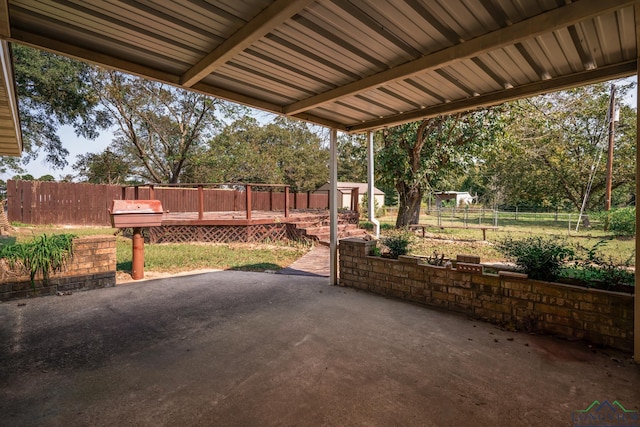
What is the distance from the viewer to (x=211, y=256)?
7.20 metres

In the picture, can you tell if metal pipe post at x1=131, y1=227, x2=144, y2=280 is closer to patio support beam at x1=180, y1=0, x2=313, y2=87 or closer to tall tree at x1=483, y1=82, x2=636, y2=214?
patio support beam at x1=180, y1=0, x2=313, y2=87

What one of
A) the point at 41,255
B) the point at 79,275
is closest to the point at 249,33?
the point at 41,255

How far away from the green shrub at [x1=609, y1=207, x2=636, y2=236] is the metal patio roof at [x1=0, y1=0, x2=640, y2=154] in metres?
10.5

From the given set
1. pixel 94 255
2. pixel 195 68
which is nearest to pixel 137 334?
pixel 94 255

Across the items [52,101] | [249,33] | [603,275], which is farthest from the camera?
[52,101]

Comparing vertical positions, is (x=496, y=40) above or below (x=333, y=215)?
above

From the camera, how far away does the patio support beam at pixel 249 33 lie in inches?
74.0

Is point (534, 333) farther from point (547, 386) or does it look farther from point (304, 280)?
point (304, 280)

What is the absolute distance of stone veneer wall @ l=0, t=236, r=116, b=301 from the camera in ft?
13.1

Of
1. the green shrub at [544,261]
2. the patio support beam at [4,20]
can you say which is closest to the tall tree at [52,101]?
the patio support beam at [4,20]

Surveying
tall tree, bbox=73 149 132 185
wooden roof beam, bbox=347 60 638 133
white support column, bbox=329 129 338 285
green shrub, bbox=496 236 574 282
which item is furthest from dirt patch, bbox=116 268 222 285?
tall tree, bbox=73 149 132 185

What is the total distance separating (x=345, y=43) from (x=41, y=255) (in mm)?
4742

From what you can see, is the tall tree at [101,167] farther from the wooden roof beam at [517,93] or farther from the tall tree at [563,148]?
the tall tree at [563,148]

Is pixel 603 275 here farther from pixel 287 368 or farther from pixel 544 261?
pixel 287 368
